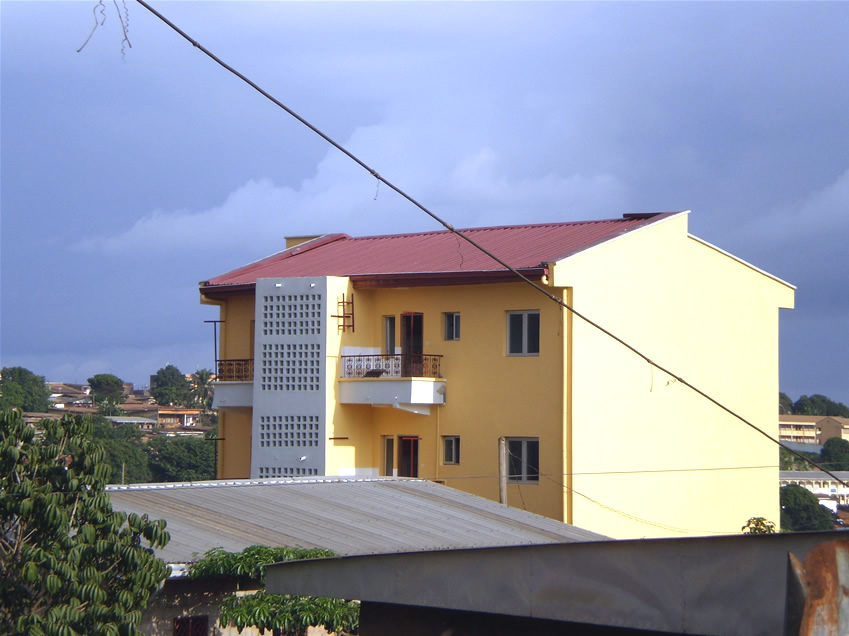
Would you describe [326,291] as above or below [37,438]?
above

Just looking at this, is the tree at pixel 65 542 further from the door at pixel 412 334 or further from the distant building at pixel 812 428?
the distant building at pixel 812 428

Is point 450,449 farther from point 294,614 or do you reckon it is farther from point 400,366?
point 294,614

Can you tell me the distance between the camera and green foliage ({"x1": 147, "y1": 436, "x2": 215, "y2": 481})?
215 ft

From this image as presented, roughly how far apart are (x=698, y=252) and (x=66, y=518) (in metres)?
27.7

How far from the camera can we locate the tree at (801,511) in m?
55.4

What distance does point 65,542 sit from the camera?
1097 centimetres

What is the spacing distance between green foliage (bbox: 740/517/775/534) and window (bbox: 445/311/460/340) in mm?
9865

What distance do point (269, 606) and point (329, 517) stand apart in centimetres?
527

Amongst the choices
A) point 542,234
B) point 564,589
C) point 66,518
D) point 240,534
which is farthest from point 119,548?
point 542,234

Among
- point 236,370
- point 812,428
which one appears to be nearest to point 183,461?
point 236,370

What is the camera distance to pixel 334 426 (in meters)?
35.0

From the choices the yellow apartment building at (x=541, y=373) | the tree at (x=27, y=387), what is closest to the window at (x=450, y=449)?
the yellow apartment building at (x=541, y=373)

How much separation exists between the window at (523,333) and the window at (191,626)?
19768mm

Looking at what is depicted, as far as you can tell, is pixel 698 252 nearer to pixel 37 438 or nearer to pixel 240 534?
pixel 240 534
